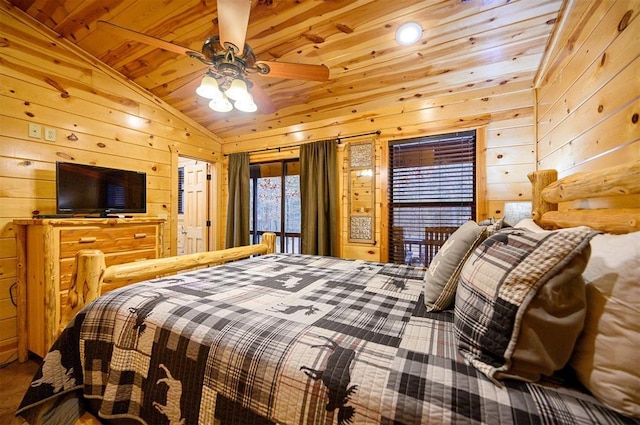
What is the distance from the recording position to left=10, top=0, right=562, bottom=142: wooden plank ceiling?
195cm

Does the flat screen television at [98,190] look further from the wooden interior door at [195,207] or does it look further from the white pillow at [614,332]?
the white pillow at [614,332]

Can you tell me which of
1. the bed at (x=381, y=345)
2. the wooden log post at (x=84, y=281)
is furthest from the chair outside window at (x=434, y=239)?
the wooden log post at (x=84, y=281)

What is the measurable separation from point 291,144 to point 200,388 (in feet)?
10.6

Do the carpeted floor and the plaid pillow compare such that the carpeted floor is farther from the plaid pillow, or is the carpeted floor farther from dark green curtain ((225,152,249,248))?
the plaid pillow

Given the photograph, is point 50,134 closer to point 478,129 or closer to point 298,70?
point 298,70

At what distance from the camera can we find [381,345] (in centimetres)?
82

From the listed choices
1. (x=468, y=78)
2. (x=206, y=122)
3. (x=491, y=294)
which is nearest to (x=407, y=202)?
(x=468, y=78)

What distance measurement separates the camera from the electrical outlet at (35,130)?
2.36 m

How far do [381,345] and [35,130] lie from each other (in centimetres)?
349

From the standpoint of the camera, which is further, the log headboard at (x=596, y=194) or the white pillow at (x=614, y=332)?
the log headboard at (x=596, y=194)

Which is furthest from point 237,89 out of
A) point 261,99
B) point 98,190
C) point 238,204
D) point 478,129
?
point 238,204

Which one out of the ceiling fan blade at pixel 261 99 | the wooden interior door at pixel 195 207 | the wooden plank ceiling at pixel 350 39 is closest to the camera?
the wooden plank ceiling at pixel 350 39

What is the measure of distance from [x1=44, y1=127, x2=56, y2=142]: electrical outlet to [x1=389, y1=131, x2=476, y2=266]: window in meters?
3.54

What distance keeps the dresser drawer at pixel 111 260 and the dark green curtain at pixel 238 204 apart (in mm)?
1355
